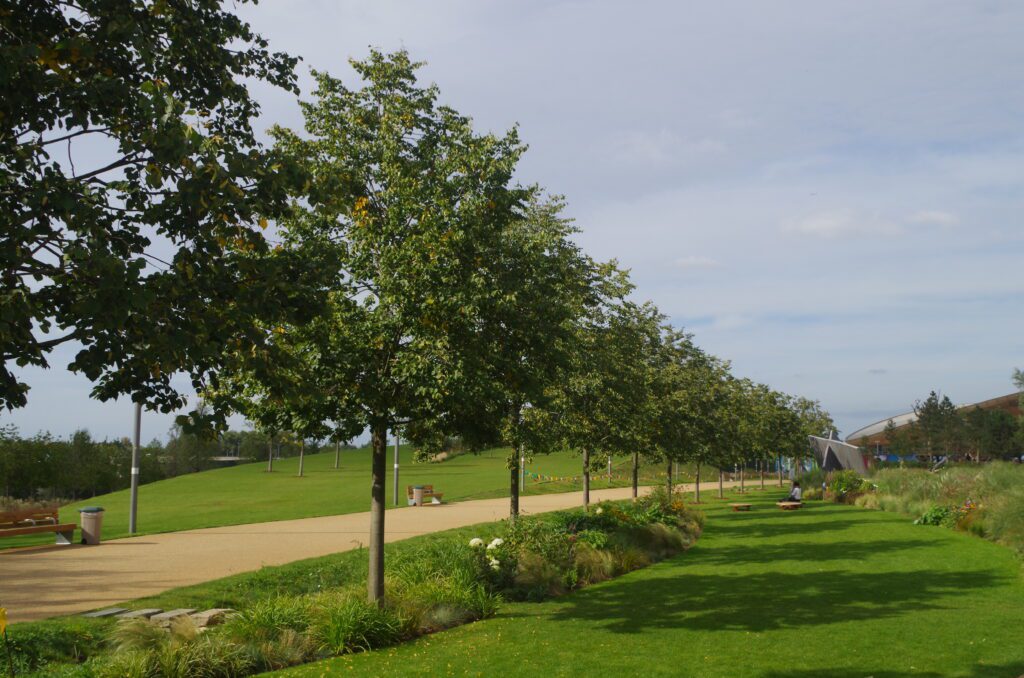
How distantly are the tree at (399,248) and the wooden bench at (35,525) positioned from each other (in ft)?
42.7

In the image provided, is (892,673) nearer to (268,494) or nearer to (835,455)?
(268,494)

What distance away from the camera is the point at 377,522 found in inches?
505

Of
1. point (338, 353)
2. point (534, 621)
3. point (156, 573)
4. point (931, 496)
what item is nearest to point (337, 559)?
point (156, 573)

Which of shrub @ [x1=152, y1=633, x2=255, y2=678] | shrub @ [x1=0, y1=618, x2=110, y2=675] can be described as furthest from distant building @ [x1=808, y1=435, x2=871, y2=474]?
shrub @ [x1=0, y1=618, x2=110, y2=675]

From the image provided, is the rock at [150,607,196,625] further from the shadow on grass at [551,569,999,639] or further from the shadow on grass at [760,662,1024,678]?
the shadow on grass at [760,662,1024,678]

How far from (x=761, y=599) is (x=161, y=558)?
1238 cm

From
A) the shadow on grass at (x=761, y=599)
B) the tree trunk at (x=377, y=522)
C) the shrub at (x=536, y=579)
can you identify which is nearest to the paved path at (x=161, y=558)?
the tree trunk at (x=377, y=522)

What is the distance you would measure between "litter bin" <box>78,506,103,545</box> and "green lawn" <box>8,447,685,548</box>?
226cm

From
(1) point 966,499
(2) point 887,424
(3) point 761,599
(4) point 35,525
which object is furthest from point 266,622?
(2) point 887,424

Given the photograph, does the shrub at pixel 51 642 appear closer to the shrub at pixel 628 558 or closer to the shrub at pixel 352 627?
the shrub at pixel 352 627

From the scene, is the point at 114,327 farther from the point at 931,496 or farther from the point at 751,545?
the point at 931,496

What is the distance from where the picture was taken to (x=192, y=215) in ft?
21.8

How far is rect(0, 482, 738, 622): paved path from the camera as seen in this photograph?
45.6ft

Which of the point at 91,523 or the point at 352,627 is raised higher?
the point at 91,523
